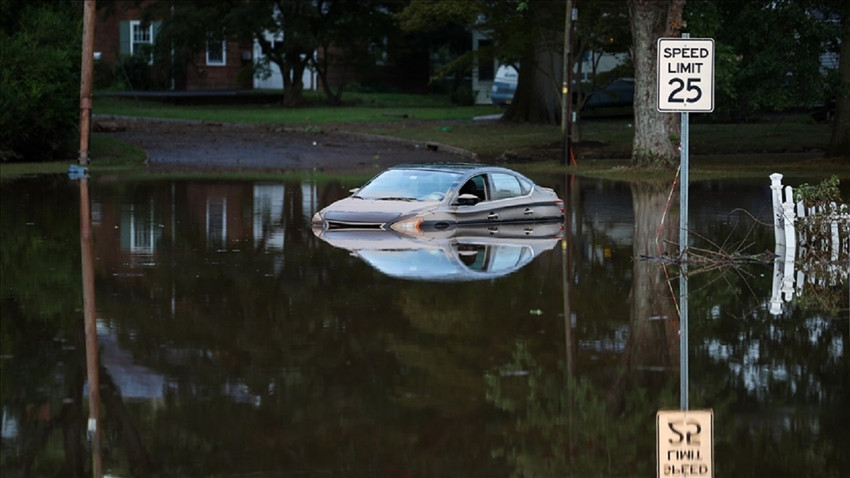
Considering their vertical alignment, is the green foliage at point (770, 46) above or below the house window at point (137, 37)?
below

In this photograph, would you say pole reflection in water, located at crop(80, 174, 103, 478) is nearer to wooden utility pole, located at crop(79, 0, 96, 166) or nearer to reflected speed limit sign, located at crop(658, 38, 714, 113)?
reflected speed limit sign, located at crop(658, 38, 714, 113)

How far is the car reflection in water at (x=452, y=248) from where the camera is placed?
1725 centimetres

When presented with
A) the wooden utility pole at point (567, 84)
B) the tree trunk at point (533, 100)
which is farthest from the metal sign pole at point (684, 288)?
the tree trunk at point (533, 100)

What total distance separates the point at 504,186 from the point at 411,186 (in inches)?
64.5

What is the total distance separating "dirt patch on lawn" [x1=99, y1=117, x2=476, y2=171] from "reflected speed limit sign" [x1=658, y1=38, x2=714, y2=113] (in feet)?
78.6

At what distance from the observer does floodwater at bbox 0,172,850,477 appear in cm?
875

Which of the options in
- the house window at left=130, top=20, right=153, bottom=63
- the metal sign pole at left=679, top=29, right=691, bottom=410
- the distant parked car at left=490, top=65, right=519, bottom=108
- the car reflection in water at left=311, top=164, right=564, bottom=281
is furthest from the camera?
the house window at left=130, top=20, right=153, bottom=63

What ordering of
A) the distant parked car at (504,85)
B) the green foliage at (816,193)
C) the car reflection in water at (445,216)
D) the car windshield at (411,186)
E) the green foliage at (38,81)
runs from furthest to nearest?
the distant parked car at (504,85) < the green foliage at (38,81) < the car windshield at (411,186) < the car reflection in water at (445,216) < the green foliage at (816,193)

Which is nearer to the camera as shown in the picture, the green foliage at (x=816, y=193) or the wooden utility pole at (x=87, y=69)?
the green foliage at (x=816, y=193)

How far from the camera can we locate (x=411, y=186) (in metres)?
23.4

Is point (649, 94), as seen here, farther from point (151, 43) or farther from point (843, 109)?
point (151, 43)

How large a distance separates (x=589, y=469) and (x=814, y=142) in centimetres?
3812

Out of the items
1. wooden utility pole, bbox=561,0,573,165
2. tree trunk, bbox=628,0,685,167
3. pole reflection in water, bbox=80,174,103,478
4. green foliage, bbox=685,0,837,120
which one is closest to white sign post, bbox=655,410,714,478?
pole reflection in water, bbox=80,174,103,478

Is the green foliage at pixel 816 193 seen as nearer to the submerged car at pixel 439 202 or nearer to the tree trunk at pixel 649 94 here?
the submerged car at pixel 439 202
